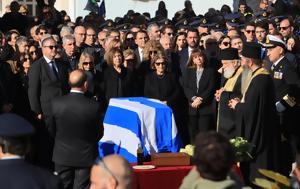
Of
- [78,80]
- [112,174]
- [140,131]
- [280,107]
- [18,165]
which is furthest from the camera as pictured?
[280,107]

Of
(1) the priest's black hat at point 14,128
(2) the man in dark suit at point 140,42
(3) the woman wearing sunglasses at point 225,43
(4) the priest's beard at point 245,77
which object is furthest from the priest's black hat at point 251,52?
(1) the priest's black hat at point 14,128

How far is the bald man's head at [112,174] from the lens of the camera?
5969mm

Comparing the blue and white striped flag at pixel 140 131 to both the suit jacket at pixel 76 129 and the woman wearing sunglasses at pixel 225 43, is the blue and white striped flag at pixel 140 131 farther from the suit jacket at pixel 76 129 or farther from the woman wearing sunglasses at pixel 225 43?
the woman wearing sunglasses at pixel 225 43

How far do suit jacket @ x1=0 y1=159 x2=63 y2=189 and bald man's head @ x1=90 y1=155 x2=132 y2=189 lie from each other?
327 millimetres

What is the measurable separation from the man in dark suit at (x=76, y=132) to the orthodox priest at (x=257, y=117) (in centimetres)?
160

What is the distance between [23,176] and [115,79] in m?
7.53

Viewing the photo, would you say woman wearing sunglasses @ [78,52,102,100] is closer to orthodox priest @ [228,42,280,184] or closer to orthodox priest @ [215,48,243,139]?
orthodox priest @ [215,48,243,139]

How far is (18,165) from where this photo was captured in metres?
6.07

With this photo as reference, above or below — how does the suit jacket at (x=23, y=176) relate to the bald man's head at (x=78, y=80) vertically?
below

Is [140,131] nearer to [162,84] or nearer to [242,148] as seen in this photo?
[242,148]

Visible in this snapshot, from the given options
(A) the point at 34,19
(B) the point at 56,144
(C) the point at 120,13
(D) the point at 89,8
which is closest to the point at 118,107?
(B) the point at 56,144

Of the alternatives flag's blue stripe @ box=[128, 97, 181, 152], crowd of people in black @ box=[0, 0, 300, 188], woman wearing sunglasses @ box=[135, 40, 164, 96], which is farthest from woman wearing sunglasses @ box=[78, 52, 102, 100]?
flag's blue stripe @ box=[128, 97, 181, 152]

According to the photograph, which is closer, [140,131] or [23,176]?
[23,176]

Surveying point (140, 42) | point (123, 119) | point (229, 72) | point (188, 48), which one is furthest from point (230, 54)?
point (140, 42)
